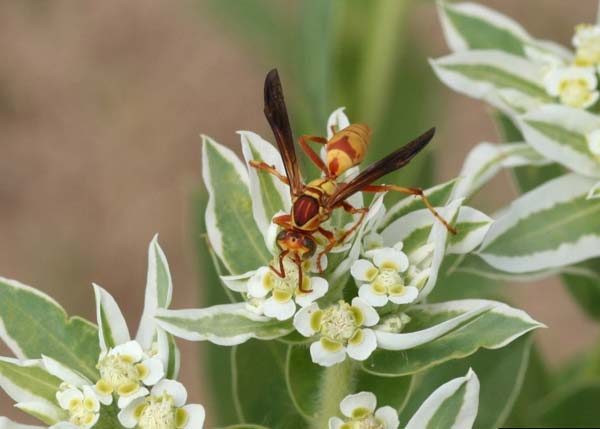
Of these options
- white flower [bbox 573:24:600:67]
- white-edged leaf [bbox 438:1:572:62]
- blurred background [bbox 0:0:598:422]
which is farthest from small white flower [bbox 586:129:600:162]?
blurred background [bbox 0:0:598:422]

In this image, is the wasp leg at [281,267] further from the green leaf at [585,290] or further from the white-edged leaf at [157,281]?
the green leaf at [585,290]

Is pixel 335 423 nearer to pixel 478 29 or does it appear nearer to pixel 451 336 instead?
pixel 451 336

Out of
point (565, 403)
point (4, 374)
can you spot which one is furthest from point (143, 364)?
point (565, 403)

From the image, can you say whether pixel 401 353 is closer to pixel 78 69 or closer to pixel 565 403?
pixel 565 403

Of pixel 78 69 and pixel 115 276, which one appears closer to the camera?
pixel 115 276

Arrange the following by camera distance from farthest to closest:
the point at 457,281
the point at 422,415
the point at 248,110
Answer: the point at 248,110
the point at 457,281
the point at 422,415

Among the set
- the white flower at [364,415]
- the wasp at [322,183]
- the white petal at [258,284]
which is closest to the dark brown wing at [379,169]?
the wasp at [322,183]
